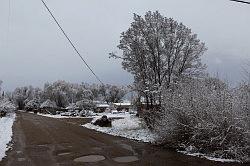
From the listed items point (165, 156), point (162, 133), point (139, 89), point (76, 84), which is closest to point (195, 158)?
point (165, 156)

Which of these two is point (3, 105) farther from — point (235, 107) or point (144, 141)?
point (235, 107)

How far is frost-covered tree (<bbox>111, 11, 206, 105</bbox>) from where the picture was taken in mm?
26484

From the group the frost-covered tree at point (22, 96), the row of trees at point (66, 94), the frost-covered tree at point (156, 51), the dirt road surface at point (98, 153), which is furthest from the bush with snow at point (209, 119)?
the frost-covered tree at point (22, 96)

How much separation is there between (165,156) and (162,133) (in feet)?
10.7

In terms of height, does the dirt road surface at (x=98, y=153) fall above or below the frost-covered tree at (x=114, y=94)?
below

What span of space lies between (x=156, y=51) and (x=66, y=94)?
388 feet

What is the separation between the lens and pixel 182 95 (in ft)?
55.0

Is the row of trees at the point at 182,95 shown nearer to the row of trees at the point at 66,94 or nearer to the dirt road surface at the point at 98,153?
the dirt road surface at the point at 98,153

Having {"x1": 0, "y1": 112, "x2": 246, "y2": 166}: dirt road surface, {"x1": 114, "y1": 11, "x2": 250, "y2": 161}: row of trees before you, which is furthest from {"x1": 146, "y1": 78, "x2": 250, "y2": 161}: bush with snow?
{"x1": 0, "y1": 112, "x2": 246, "y2": 166}: dirt road surface

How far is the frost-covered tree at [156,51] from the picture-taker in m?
26.5

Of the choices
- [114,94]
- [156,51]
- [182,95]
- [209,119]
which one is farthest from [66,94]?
[209,119]

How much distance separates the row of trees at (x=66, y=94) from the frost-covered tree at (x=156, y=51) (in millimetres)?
96154

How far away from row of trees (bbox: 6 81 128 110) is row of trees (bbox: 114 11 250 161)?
9640 cm

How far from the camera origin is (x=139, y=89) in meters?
27.2
